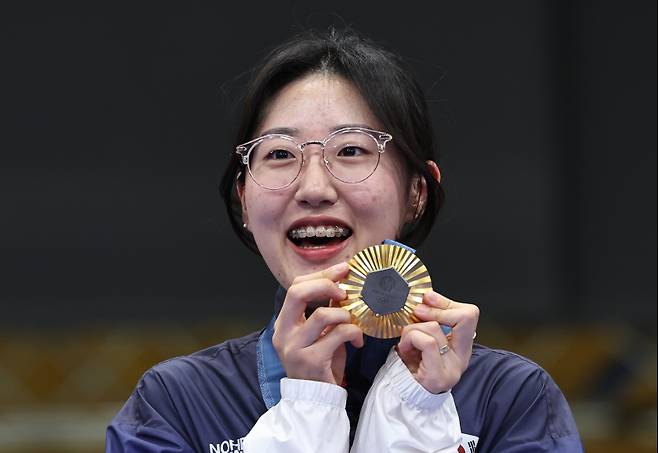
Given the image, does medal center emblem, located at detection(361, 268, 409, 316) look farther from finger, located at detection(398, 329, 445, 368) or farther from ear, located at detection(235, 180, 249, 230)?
ear, located at detection(235, 180, 249, 230)

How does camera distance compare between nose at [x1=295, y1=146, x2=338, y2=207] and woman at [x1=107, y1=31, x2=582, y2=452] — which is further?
nose at [x1=295, y1=146, x2=338, y2=207]

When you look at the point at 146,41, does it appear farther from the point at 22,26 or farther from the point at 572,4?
the point at 572,4

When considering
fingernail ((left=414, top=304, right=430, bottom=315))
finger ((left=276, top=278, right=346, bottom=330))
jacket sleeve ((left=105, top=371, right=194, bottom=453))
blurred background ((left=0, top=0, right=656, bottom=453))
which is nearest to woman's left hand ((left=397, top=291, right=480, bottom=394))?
fingernail ((left=414, top=304, right=430, bottom=315))

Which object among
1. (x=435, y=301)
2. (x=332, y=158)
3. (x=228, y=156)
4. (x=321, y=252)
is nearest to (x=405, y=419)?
(x=435, y=301)

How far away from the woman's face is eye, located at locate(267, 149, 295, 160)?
0.02m

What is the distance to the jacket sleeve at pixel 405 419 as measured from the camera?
4.54 feet

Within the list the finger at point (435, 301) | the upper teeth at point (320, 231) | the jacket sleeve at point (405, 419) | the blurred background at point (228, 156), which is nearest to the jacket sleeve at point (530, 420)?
the jacket sleeve at point (405, 419)

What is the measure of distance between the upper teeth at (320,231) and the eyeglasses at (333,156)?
0.07 m

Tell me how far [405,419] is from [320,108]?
47cm

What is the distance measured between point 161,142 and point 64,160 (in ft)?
1.98

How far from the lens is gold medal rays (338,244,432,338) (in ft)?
4.65

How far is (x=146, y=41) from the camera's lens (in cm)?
661

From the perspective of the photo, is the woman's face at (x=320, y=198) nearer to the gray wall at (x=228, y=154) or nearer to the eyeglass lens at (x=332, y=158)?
the eyeglass lens at (x=332, y=158)

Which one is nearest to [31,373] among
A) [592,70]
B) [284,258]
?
[592,70]
